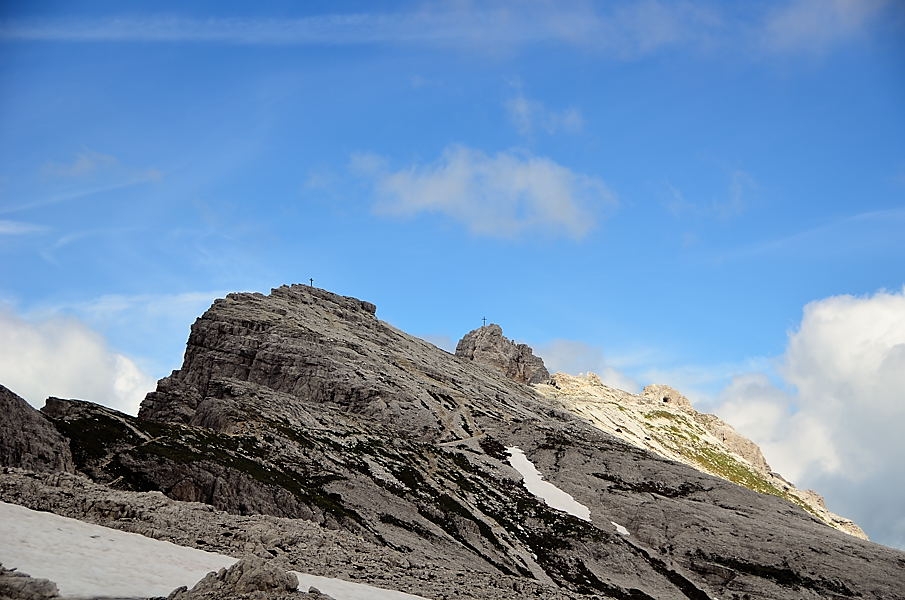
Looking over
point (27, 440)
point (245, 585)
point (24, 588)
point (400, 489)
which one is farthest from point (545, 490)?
point (24, 588)

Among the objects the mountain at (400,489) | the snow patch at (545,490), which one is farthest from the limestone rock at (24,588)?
the snow patch at (545,490)

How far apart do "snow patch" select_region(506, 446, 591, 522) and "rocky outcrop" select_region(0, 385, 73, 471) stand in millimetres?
57471

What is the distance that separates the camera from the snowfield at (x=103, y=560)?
3397 cm

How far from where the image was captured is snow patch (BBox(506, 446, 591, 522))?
346ft

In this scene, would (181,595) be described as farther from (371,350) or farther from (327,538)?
(371,350)

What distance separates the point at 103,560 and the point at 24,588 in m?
6.61

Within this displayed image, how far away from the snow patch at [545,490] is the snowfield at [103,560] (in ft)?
213

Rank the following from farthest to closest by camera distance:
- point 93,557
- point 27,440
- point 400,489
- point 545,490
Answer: point 545,490 < point 400,489 < point 27,440 < point 93,557

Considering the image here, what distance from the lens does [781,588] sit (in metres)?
93.0

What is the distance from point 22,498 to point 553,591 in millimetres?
28927

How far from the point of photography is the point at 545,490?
111 m

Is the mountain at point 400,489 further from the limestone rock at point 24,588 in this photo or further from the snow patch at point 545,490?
the limestone rock at point 24,588

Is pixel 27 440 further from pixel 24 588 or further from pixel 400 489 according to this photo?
pixel 24 588

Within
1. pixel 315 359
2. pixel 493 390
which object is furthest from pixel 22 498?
pixel 493 390
